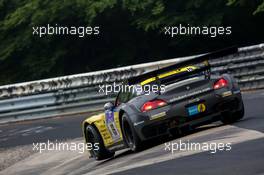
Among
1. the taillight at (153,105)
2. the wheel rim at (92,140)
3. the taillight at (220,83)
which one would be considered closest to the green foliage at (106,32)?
the wheel rim at (92,140)

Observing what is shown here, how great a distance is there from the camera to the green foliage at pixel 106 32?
2814cm

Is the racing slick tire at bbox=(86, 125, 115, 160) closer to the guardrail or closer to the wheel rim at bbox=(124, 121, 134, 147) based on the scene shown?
the wheel rim at bbox=(124, 121, 134, 147)

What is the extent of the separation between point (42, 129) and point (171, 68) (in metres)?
9.20

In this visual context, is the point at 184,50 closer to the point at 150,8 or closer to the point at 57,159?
the point at 150,8

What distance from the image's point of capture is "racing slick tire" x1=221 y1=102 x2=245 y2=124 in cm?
1350

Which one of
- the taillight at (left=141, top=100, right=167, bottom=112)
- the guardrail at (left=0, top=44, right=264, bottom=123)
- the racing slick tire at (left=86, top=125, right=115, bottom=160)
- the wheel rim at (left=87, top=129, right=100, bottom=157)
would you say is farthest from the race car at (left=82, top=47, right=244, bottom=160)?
the guardrail at (left=0, top=44, right=264, bottom=123)

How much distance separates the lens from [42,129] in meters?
20.9

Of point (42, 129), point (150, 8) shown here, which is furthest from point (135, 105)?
point (150, 8)

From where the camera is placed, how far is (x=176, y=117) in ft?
41.9

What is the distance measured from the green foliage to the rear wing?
14017 mm

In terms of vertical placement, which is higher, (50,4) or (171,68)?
(50,4)

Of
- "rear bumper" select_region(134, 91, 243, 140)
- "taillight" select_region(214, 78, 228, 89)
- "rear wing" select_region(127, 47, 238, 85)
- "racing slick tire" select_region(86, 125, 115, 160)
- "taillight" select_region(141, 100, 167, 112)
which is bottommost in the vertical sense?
"racing slick tire" select_region(86, 125, 115, 160)

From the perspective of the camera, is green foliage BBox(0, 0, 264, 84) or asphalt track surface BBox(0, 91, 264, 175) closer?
asphalt track surface BBox(0, 91, 264, 175)

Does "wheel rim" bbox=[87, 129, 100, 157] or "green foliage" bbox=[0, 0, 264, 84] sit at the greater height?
"green foliage" bbox=[0, 0, 264, 84]
